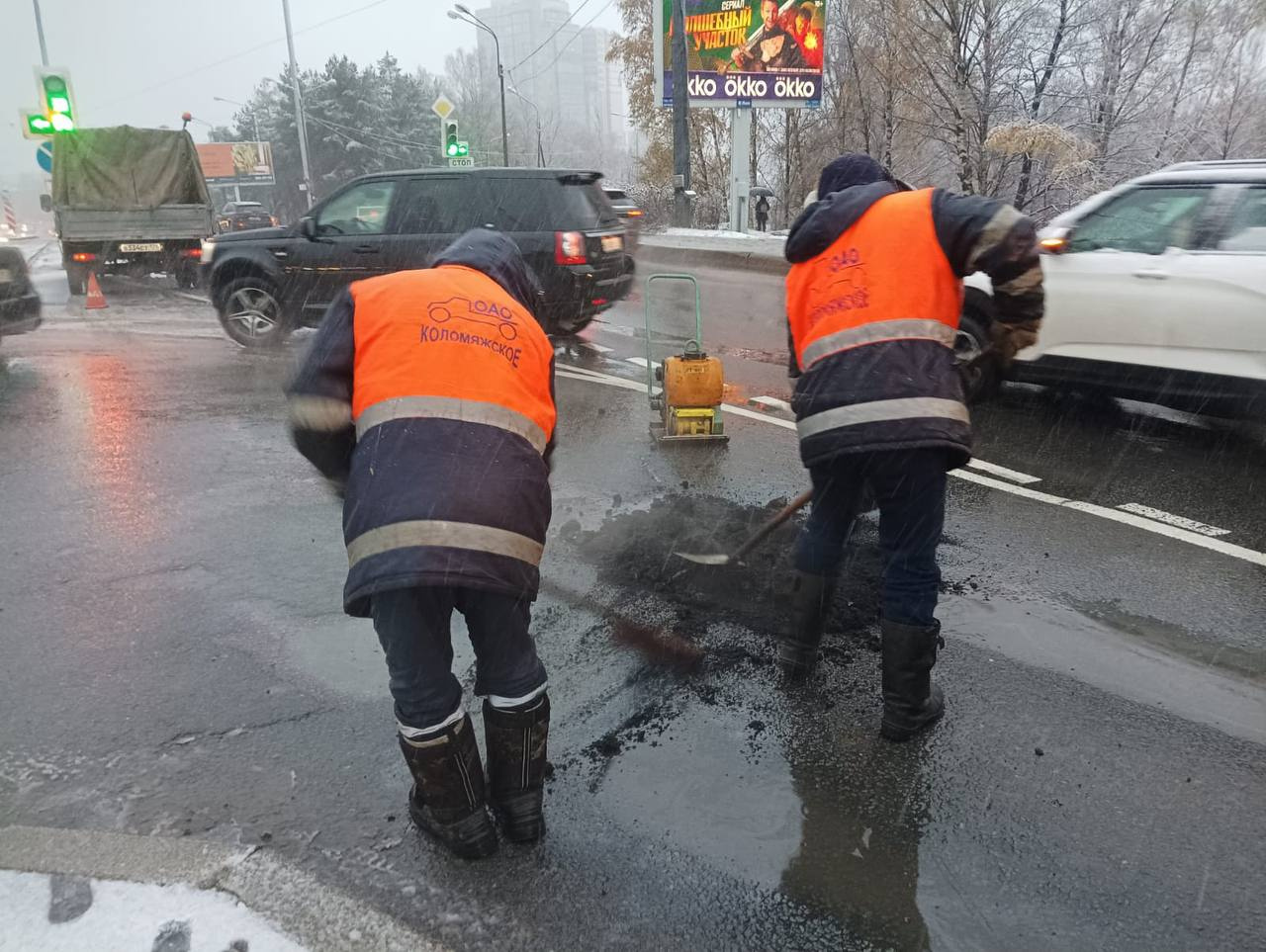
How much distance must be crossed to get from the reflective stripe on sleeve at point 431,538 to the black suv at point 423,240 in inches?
253

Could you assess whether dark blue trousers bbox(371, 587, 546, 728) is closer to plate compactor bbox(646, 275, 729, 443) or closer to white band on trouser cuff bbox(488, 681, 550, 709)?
white band on trouser cuff bbox(488, 681, 550, 709)

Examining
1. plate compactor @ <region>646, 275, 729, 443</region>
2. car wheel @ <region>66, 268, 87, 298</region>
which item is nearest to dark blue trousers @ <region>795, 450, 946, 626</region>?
plate compactor @ <region>646, 275, 729, 443</region>

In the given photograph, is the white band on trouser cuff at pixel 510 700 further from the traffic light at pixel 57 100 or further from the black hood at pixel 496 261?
the traffic light at pixel 57 100

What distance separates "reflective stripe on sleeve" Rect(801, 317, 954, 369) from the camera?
2.51 meters

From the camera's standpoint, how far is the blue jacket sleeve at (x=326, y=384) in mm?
2150

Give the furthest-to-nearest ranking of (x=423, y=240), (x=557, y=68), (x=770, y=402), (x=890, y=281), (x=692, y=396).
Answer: (x=557, y=68)
(x=423, y=240)
(x=770, y=402)
(x=692, y=396)
(x=890, y=281)

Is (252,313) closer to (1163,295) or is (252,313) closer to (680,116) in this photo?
(1163,295)

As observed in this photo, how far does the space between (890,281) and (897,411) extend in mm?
379

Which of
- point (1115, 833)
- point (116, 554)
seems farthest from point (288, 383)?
point (116, 554)

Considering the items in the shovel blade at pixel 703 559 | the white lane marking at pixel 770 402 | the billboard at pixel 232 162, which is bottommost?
the shovel blade at pixel 703 559

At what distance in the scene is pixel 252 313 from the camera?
9.44 metres

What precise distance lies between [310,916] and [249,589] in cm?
218

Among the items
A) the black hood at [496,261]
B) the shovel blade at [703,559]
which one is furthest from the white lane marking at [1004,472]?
the black hood at [496,261]

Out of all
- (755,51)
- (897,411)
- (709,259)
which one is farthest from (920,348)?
(755,51)
